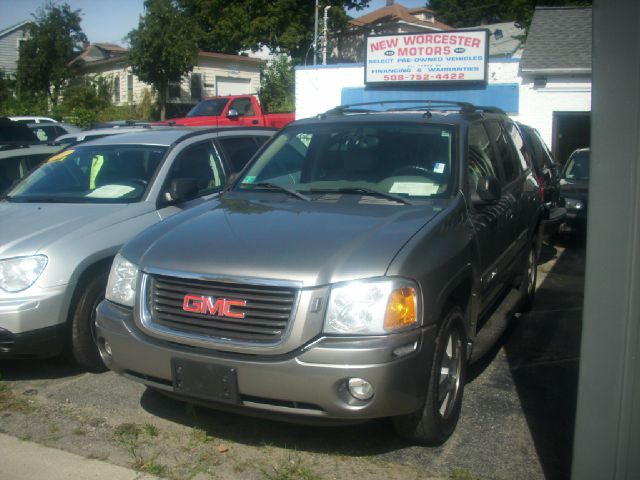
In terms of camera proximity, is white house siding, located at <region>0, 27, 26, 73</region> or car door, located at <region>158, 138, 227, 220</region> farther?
white house siding, located at <region>0, 27, 26, 73</region>

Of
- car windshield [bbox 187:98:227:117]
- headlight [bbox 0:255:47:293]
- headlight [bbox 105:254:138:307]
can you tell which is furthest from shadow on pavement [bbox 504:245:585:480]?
car windshield [bbox 187:98:227:117]

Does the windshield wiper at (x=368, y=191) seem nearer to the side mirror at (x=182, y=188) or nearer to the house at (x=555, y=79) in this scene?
the side mirror at (x=182, y=188)

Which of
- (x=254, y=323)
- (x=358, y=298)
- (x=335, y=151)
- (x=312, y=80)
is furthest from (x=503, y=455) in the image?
(x=312, y=80)

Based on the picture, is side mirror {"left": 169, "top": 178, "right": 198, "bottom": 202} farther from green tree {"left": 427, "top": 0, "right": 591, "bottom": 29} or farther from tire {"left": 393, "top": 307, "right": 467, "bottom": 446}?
green tree {"left": 427, "top": 0, "right": 591, "bottom": 29}

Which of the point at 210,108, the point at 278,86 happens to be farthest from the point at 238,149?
the point at 278,86

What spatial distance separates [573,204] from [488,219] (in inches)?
263

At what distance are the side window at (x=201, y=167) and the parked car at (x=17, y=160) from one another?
1870 mm

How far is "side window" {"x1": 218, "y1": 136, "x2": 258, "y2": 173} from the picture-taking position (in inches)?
274

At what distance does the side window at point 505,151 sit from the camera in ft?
18.9

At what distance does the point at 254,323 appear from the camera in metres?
3.54

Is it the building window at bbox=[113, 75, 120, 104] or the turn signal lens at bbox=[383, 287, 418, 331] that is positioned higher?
the building window at bbox=[113, 75, 120, 104]

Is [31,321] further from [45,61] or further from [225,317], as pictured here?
[45,61]

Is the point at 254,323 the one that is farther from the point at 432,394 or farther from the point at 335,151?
the point at 335,151

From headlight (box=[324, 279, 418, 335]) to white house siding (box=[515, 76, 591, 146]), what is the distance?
573 inches
